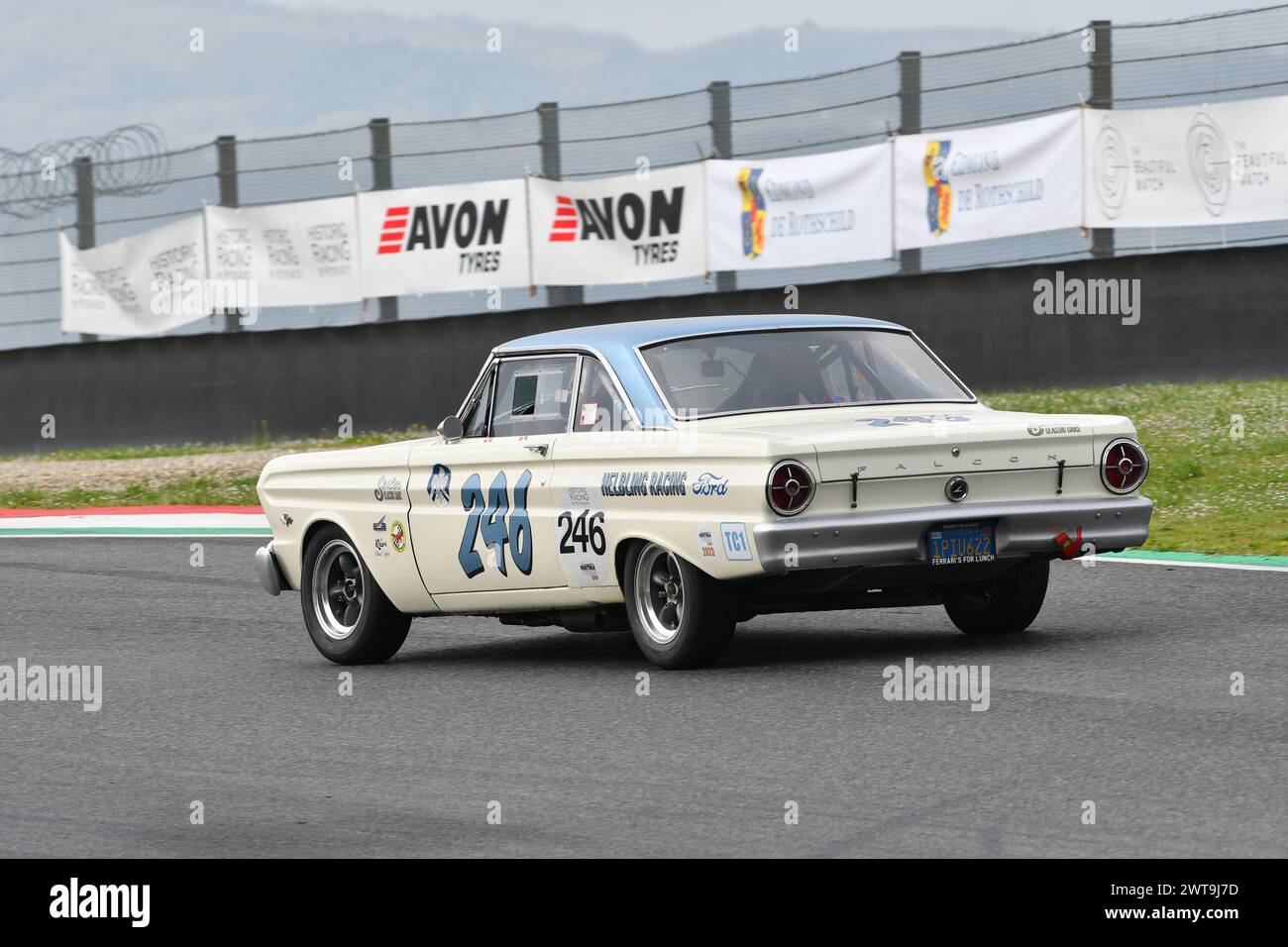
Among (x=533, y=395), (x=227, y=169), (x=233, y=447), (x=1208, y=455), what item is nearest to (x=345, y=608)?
(x=533, y=395)

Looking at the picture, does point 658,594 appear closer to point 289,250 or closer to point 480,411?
point 480,411

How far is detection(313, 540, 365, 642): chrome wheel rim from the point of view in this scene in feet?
33.3

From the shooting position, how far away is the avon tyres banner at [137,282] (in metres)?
25.2

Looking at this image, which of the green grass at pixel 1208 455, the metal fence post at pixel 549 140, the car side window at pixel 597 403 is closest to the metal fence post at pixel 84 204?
the metal fence post at pixel 549 140

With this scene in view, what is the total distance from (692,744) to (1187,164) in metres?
14.5

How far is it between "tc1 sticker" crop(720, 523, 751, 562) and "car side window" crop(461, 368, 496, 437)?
1.98 m

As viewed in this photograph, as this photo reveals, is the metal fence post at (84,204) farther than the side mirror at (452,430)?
Yes

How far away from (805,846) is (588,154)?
18623 mm

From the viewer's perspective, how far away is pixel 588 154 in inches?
933

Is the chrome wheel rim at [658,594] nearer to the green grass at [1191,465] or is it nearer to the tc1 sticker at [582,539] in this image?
the tc1 sticker at [582,539]

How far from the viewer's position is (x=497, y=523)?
929 cm
